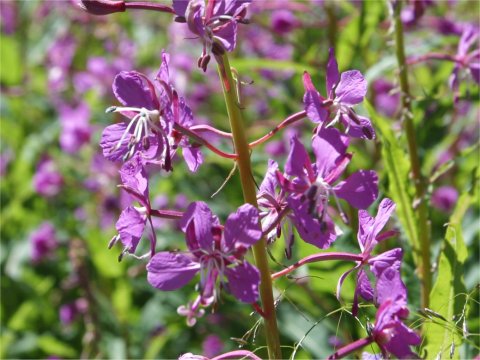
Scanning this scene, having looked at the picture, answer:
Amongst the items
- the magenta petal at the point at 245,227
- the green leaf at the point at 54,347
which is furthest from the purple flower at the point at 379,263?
the green leaf at the point at 54,347

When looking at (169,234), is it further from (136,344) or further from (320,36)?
(320,36)

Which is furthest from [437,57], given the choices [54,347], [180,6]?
[54,347]

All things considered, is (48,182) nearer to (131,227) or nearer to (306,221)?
(131,227)

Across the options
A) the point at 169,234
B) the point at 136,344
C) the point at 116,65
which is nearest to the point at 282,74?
the point at 116,65

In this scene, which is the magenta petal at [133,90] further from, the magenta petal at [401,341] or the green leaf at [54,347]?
the green leaf at [54,347]

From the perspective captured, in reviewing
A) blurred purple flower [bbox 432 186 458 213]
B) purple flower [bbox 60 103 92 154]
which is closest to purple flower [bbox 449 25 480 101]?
blurred purple flower [bbox 432 186 458 213]
